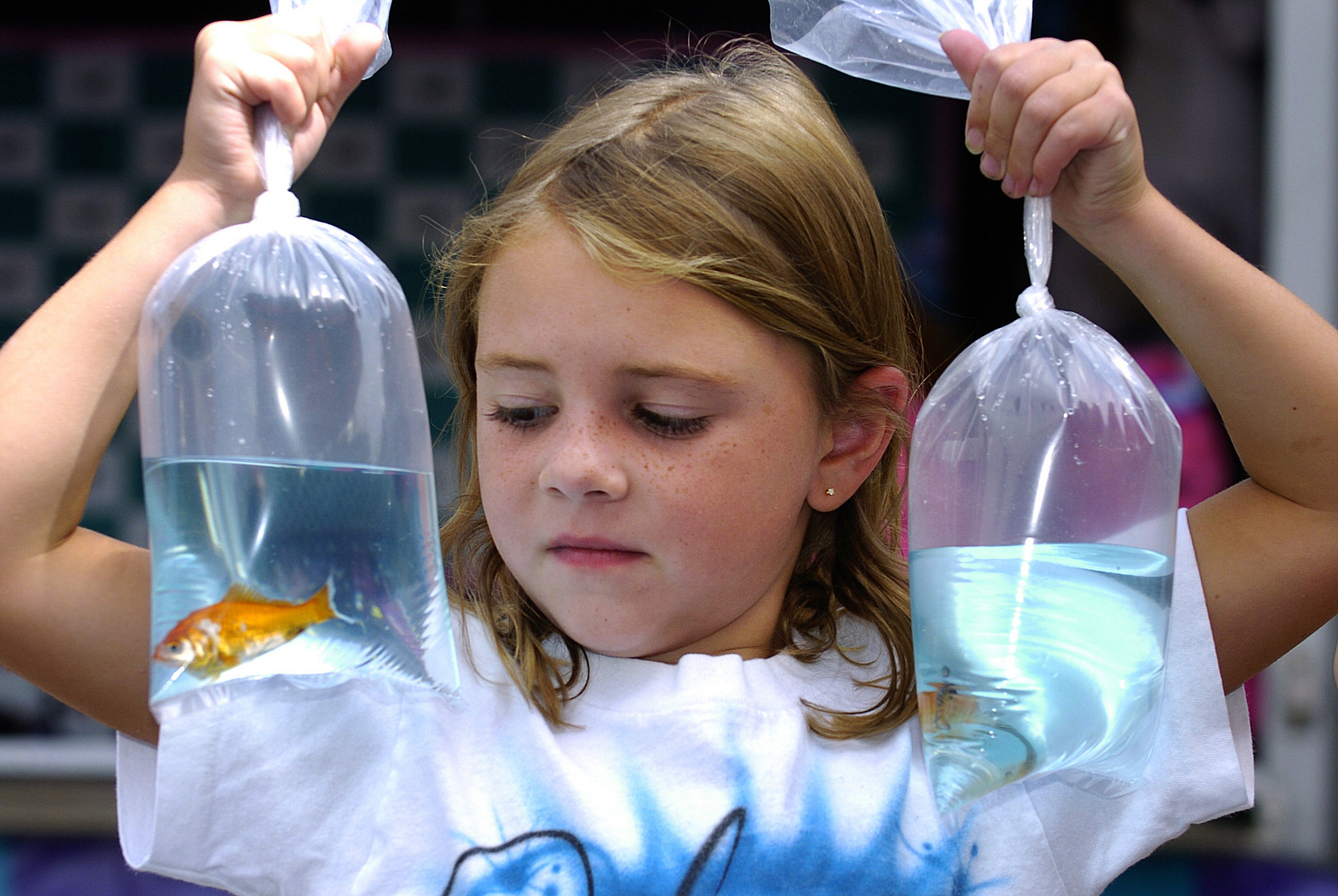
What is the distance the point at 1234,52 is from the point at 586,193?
203 cm

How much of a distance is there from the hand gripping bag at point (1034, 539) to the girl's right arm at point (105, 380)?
503 mm

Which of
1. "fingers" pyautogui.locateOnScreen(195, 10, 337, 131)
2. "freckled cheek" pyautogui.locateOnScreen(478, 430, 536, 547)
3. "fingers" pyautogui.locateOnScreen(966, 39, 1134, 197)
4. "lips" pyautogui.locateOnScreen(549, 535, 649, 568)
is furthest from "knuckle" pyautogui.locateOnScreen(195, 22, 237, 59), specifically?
"fingers" pyautogui.locateOnScreen(966, 39, 1134, 197)

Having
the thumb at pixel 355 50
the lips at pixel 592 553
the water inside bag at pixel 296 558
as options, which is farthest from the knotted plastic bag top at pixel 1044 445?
the thumb at pixel 355 50

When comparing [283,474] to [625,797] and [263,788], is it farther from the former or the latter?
[625,797]

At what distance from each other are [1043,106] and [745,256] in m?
0.28

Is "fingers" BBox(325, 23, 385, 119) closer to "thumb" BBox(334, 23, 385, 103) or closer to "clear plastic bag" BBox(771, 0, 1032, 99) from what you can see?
"thumb" BBox(334, 23, 385, 103)

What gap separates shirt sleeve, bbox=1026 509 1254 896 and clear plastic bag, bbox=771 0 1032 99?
51 centimetres

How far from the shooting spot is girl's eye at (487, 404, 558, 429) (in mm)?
1071

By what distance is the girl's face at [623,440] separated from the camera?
1.03 meters

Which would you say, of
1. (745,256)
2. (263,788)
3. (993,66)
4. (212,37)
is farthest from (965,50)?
(263,788)

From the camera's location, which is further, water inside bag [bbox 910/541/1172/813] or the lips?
the lips

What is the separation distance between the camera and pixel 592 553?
106 centimetres

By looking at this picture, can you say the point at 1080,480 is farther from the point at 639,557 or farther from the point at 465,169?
the point at 465,169

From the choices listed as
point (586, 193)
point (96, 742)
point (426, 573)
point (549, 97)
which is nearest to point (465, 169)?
point (549, 97)
